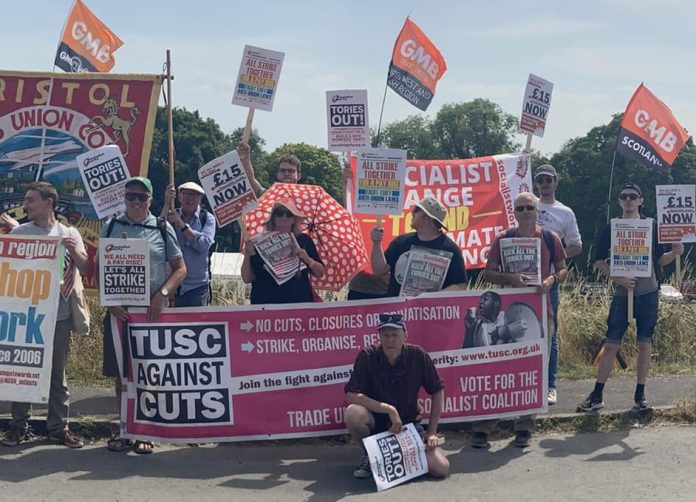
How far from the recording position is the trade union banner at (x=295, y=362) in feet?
21.2

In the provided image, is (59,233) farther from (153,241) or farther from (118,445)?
(118,445)

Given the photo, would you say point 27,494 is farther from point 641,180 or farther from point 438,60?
point 641,180

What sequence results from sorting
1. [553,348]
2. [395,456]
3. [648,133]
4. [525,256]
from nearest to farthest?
[395,456], [525,256], [553,348], [648,133]

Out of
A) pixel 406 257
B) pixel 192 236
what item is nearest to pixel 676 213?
pixel 406 257

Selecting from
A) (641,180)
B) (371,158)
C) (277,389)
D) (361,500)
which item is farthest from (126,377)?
(641,180)

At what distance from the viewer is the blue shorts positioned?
298 inches

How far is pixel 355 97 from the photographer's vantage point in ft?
26.2

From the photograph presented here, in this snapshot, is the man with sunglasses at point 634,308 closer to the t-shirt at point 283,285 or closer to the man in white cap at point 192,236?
the t-shirt at point 283,285

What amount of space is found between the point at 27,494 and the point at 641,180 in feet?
139

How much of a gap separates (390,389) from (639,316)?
9.12ft

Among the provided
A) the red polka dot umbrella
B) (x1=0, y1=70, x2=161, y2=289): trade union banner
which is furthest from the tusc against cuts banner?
(x1=0, y1=70, x2=161, y2=289): trade union banner

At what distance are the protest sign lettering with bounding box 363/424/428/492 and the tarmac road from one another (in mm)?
80

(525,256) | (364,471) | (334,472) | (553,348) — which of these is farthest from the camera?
(553,348)

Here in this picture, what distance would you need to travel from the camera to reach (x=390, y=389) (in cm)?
606
